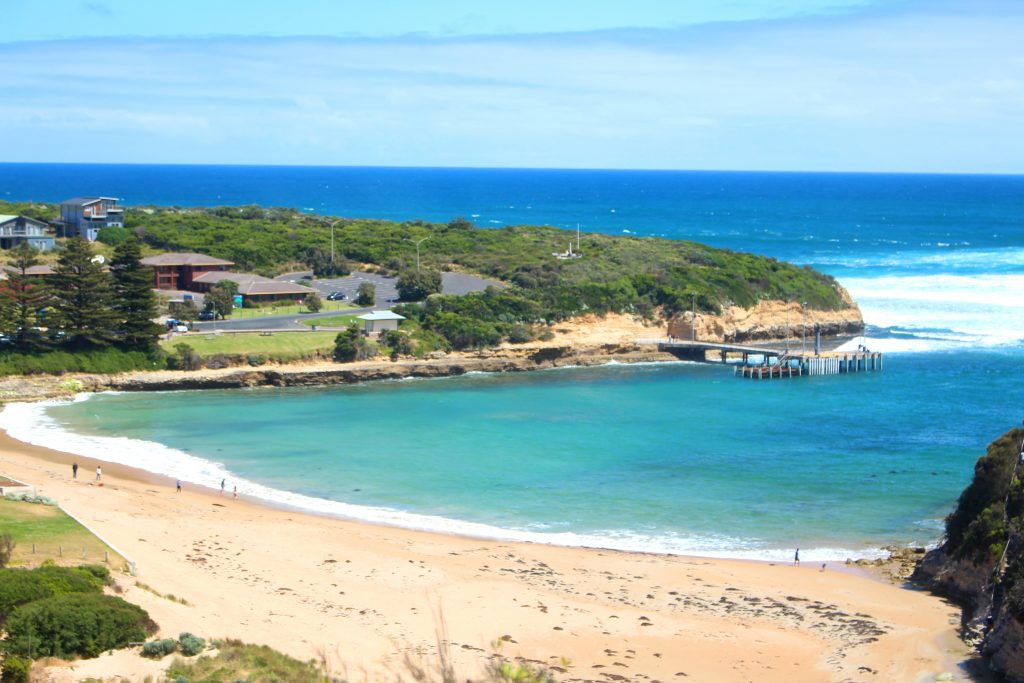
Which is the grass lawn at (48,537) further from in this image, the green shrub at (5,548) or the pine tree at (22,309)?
the pine tree at (22,309)

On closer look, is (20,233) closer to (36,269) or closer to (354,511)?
(36,269)

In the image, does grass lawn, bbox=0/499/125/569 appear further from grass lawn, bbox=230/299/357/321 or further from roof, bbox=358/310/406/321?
grass lawn, bbox=230/299/357/321

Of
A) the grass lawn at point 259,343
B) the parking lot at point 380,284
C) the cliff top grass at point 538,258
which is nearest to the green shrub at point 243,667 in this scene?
the grass lawn at point 259,343

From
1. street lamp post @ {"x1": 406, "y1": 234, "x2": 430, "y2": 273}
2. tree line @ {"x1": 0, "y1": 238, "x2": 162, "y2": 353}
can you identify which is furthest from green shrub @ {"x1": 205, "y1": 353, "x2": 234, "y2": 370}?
street lamp post @ {"x1": 406, "y1": 234, "x2": 430, "y2": 273}

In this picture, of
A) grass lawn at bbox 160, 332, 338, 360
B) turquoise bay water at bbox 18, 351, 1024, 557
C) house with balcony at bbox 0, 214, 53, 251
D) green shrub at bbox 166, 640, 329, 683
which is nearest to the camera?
green shrub at bbox 166, 640, 329, 683

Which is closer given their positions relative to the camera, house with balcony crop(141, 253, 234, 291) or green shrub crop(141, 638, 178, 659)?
green shrub crop(141, 638, 178, 659)

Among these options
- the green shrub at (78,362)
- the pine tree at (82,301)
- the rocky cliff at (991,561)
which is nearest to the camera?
the rocky cliff at (991,561)

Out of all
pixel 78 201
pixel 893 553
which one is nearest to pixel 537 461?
pixel 893 553
